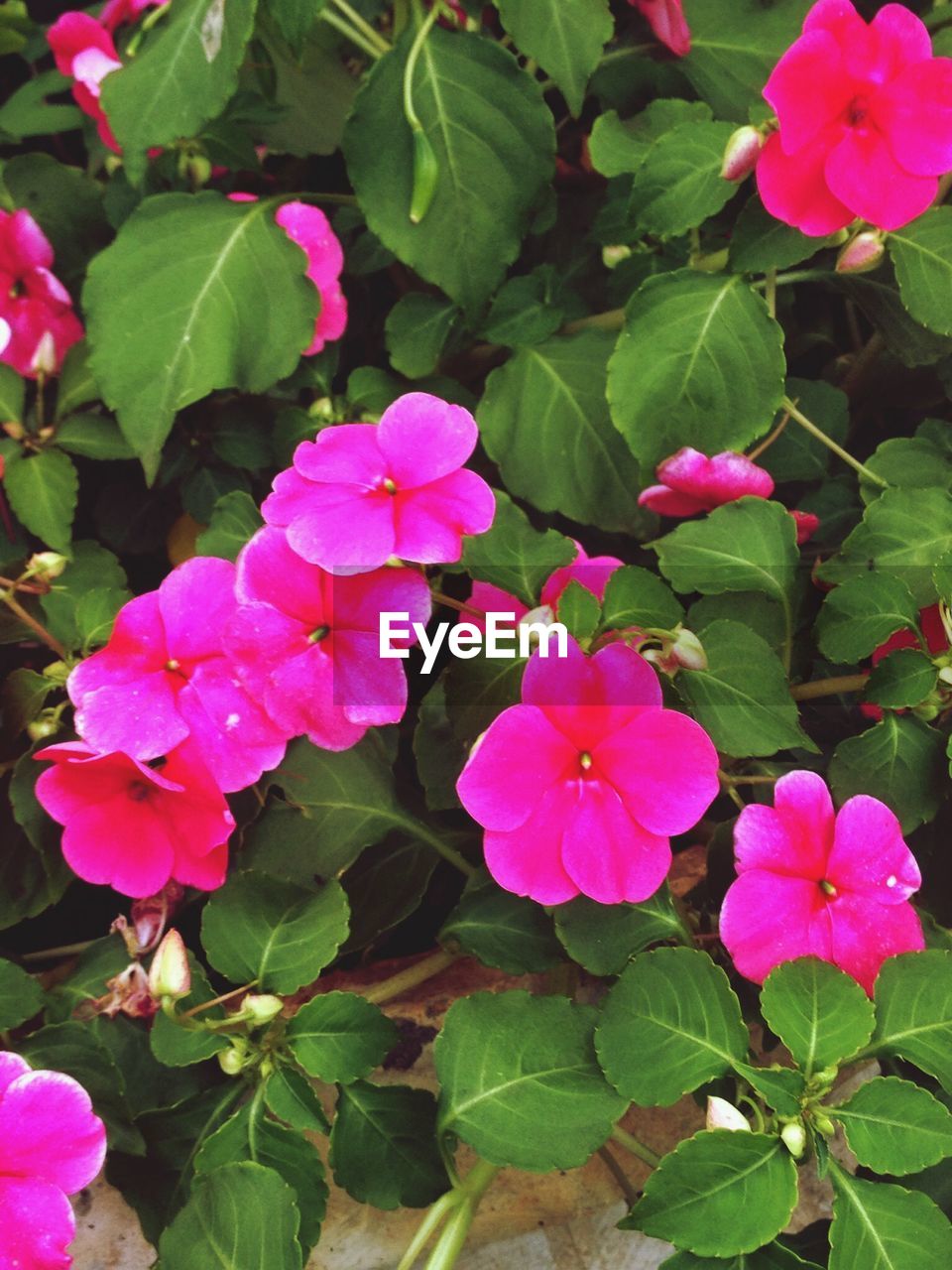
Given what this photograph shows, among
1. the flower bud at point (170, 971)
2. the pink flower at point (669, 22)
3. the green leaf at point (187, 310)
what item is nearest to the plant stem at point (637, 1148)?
the flower bud at point (170, 971)

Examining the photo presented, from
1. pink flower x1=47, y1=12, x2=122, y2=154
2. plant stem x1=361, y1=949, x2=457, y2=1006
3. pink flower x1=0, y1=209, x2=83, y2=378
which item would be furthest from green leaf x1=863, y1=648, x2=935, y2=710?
pink flower x1=47, y1=12, x2=122, y2=154

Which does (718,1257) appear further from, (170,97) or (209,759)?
(170,97)

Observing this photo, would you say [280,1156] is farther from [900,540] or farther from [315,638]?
[900,540]

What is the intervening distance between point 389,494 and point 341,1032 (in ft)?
1.16

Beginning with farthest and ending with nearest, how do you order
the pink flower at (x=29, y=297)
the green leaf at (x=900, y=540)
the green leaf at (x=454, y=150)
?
the pink flower at (x=29, y=297) < the green leaf at (x=454, y=150) < the green leaf at (x=900, y=540)

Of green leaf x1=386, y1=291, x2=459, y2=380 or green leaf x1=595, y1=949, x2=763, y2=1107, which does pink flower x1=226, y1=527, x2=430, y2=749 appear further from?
green leaf x1=386, y1=291, x2=459, y2=380

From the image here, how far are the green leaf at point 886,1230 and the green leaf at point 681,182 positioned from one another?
0.68 metres

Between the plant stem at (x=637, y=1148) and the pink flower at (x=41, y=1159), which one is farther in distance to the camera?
the plant stem at (x=637, y=1148)

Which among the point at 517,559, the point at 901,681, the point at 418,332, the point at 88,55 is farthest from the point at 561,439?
the point at 88,55

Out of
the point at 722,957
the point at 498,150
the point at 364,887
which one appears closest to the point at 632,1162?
the point at 722,957

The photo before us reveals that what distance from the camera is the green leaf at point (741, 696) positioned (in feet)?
2.58

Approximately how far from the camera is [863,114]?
846mm

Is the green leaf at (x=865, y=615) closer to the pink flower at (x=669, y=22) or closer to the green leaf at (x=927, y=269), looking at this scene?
the green leaf at (x=927, y=269)

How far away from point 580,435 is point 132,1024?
63 centimetres
